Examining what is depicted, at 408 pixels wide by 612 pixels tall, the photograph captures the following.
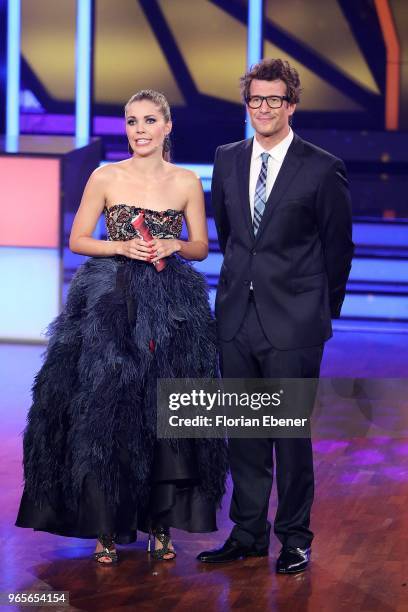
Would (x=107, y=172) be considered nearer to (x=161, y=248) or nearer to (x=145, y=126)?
(x=145, y=126)

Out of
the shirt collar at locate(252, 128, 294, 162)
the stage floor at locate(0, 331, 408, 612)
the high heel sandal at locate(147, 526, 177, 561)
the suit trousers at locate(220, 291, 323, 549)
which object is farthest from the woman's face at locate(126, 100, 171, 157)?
the stage floor at locate(0, 331, 408, 612)

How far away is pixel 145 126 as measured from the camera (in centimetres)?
430

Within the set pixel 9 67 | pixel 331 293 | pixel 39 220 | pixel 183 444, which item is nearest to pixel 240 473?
pixel 183 444

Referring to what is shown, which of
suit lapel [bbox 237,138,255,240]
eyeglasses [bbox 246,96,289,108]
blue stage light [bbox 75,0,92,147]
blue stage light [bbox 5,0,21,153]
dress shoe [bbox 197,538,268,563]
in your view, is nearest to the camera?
eyeglasses [bbox 246,96,289,108]

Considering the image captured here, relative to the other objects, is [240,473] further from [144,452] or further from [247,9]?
[247,9]

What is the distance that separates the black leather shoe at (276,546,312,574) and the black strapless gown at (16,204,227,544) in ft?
0.83

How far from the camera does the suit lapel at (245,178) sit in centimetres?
424

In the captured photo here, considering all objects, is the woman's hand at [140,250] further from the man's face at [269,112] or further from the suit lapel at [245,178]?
the man's face at [269,112]

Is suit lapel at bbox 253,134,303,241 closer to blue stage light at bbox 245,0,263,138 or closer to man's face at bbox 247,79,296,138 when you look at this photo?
man's face at bbox 247,79,296,138

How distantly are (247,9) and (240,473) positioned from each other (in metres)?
8.05

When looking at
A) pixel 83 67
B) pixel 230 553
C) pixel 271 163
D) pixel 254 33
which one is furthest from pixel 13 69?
pixel 230 553

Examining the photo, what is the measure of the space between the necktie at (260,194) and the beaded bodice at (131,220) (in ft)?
0.98

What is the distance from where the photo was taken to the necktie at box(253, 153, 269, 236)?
13.9 feet

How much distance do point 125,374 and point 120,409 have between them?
0.37 ft
